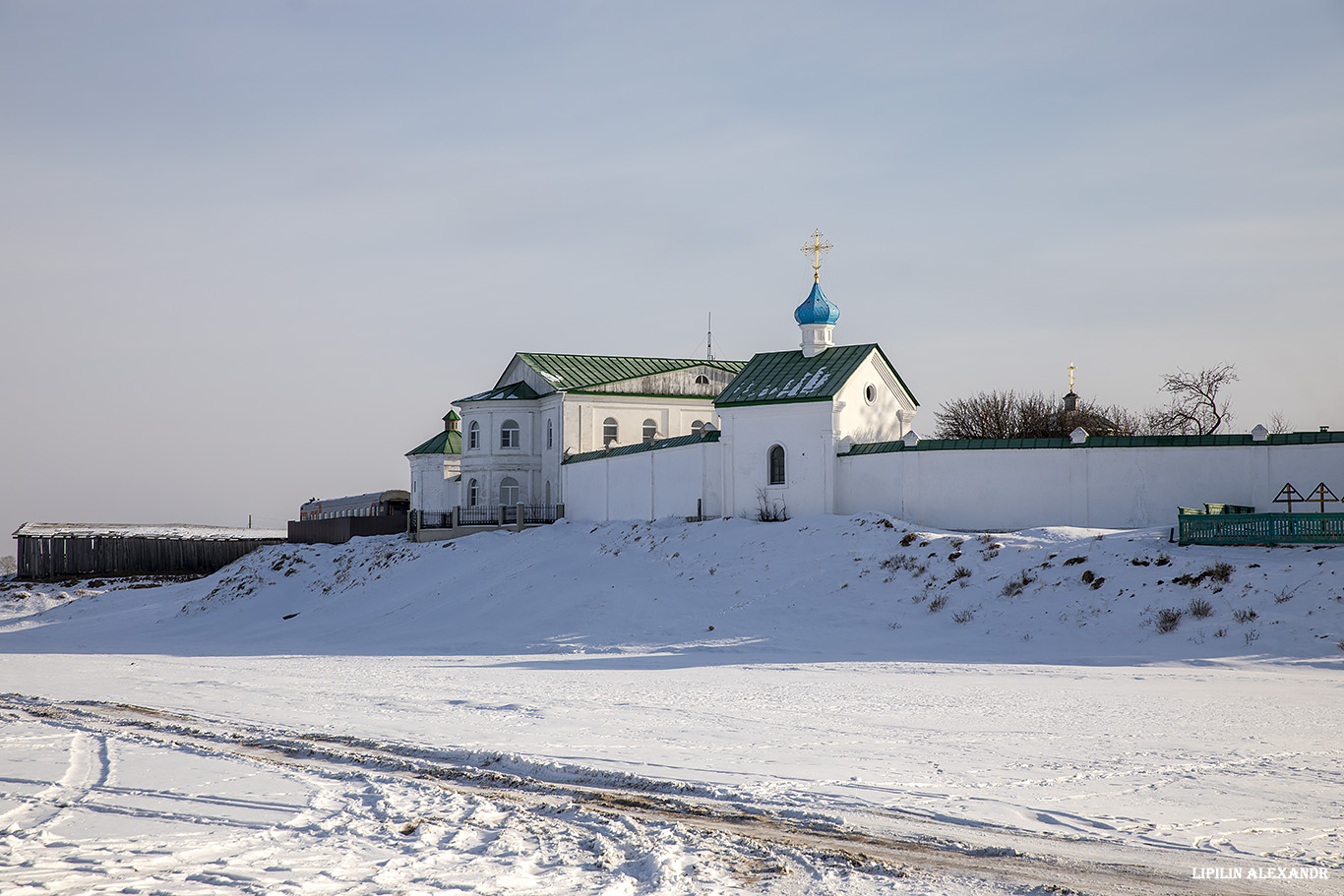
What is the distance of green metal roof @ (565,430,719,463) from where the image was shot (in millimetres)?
35000

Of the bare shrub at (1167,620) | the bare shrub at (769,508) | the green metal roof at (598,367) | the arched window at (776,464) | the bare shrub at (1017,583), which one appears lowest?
the bare shrub at (1167,620)

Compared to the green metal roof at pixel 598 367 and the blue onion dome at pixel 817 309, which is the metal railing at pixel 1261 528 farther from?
the green metal roof at pixel 598 367

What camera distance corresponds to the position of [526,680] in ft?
62.5

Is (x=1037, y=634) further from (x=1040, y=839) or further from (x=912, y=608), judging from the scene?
(x=1040, y=839)

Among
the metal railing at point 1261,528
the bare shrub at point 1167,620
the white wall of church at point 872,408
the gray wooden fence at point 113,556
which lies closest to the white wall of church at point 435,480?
the gray wooden fence at point 113,556

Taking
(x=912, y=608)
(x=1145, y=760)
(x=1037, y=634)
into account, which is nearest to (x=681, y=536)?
(x=912, y=608)

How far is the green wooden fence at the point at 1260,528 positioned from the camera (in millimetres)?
23094

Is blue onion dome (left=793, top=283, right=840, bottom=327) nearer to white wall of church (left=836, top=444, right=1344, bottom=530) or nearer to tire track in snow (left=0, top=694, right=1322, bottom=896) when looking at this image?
white wall of church (left=836, top=444, right=1344, bottom=530)

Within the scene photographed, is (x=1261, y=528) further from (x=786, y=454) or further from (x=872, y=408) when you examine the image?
(x=786, y=454)

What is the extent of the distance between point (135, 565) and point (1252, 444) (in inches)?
1896

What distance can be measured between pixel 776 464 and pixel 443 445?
26.3 meters

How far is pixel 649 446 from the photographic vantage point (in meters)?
38.0

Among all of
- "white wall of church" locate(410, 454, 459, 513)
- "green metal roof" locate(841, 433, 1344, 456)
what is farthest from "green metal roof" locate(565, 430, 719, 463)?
"white wall of church" locate(410, 454, 459, 513)

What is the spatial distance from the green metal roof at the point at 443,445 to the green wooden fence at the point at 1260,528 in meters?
37.3
